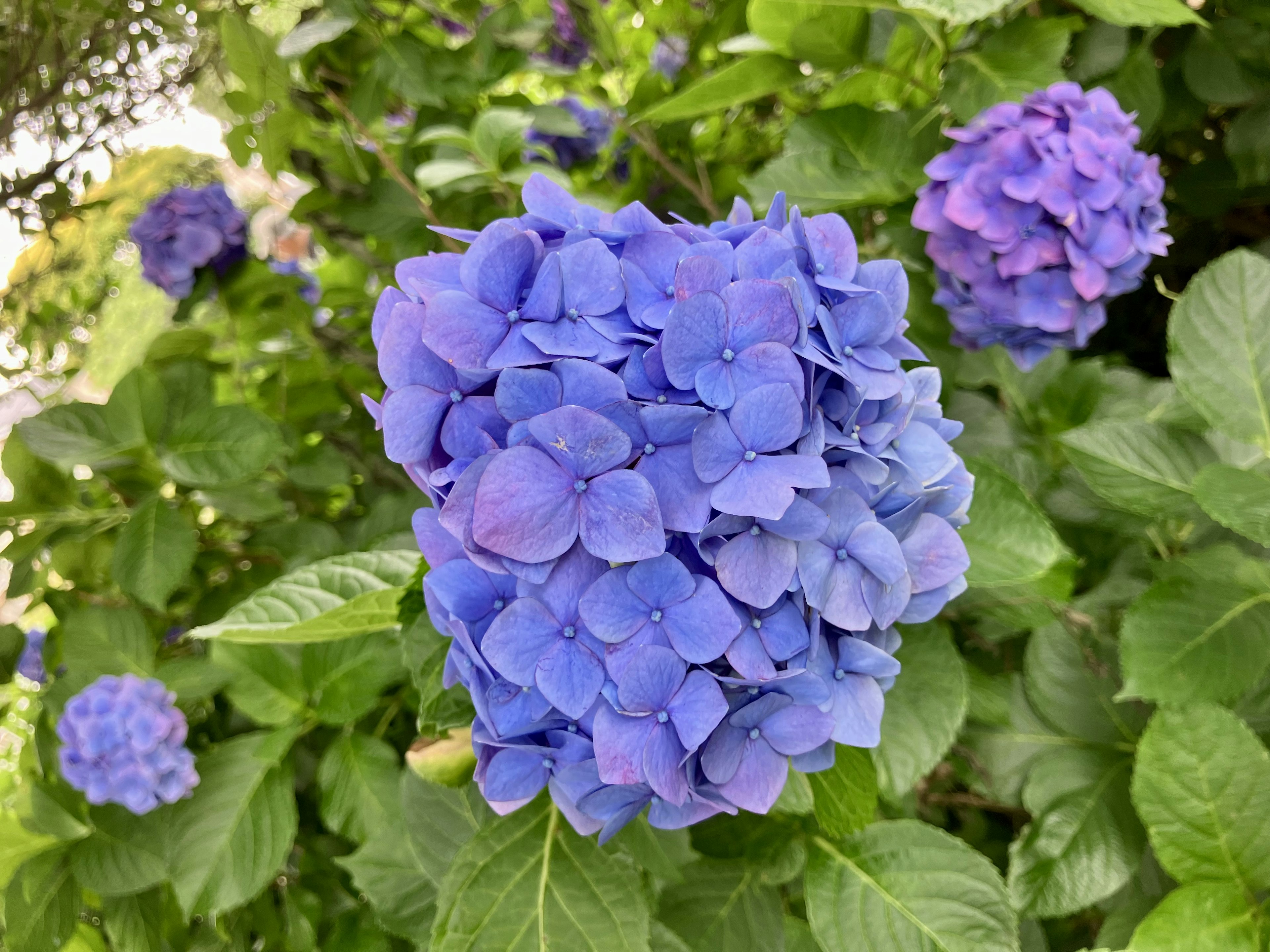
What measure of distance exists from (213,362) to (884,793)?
1172 millimetres

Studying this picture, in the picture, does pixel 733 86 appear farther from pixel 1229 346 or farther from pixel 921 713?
pixel 921 713

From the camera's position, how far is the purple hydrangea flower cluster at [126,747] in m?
0.87

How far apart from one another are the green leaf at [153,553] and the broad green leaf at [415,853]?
15.3 inches

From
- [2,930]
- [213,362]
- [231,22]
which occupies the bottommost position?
[2,930]

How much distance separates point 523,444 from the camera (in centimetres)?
45

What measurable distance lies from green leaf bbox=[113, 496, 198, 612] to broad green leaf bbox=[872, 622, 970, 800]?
2.72 ft

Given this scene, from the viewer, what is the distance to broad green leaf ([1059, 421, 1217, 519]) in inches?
29.5

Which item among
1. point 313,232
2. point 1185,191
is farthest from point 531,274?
point 1185,191

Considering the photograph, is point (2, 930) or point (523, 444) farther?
point (2, 930)

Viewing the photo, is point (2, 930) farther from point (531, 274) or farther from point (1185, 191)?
point (1185, 191)

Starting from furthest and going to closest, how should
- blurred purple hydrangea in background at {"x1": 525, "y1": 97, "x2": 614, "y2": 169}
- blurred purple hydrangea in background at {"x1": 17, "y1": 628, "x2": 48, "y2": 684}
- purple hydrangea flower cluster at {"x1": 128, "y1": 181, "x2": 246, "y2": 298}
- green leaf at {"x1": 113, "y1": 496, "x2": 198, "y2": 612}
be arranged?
blurred purple hydrangea in background at {"x1": 525, "y1": 97, "x2": 614, "y2": 169} → blurred purple hydrangea in background at {"x1": 17, "y1": 628, "x2": 48, "y2": 684} → purple hydrangea flower cluster at {"x1": 128, "y1": 181, "x2": 246, "y2": 298} → green leaf at {"x1": 113, "y1": 496, "x2": 198, "y2": 612}

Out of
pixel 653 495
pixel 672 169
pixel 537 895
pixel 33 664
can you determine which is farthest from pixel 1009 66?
pixel 33 664

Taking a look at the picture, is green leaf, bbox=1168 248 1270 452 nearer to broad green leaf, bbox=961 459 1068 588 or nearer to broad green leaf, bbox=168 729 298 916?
broad green leaf, bbox=961 459 1068 588

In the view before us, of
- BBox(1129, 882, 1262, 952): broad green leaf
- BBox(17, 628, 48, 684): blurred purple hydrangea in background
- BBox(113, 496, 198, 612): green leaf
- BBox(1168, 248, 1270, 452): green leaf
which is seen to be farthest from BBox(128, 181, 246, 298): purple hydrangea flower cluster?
BBox(1129, 882, 1262, 952): broad green leaf
